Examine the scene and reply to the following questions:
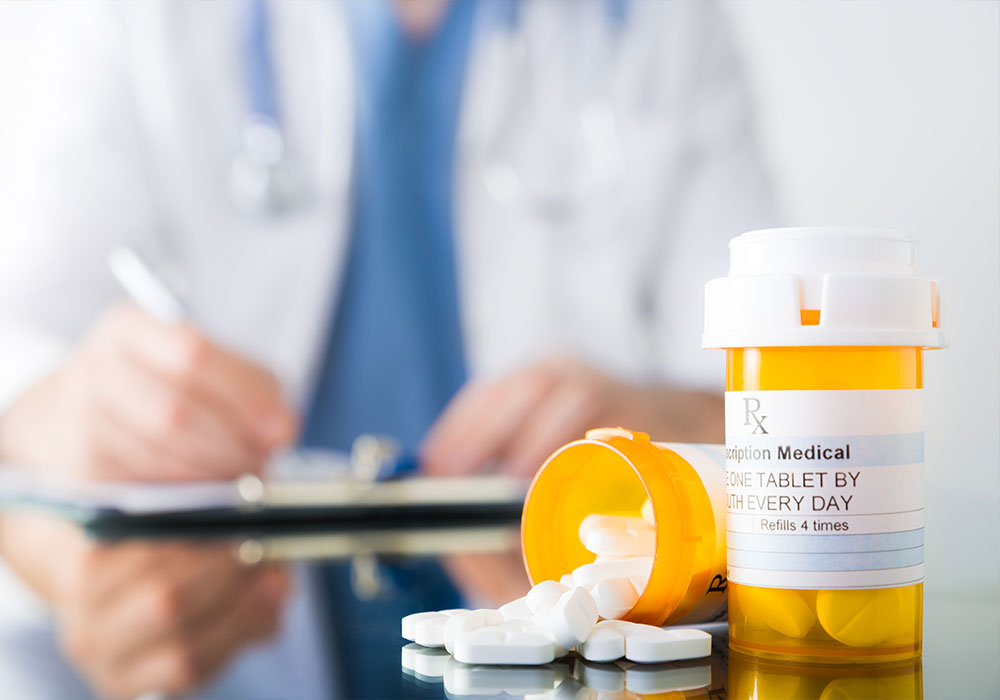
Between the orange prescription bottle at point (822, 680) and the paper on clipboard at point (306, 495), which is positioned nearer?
the orange prescription bottle at point (822, 680)

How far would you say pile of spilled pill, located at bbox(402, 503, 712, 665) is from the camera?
1.29 feet

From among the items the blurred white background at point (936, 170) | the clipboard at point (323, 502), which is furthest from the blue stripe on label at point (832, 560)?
the clipboard at point (323, 502)

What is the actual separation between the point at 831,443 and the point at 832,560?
0.15 ft

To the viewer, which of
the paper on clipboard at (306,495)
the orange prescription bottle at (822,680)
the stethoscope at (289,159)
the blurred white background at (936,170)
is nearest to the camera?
the orange prescription bottle at (822,680)

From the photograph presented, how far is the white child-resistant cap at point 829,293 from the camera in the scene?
0.37 meters

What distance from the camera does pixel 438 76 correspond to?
1.34 meters

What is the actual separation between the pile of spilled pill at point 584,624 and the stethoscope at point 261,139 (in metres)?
0.98

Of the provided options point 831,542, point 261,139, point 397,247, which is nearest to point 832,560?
point 831,542

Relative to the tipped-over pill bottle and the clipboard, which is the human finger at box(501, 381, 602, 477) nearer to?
the clipboard

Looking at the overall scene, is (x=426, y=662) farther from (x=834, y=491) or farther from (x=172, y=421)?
(x=172, y=421)

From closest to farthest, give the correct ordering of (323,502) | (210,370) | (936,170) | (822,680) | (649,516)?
(822,680), (649,516), (936,170), (323,502), (210,370)

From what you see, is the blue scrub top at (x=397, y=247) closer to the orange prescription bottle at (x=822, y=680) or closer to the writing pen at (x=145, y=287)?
the writing pen at (x=145, y=287)

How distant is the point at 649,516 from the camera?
48 cm

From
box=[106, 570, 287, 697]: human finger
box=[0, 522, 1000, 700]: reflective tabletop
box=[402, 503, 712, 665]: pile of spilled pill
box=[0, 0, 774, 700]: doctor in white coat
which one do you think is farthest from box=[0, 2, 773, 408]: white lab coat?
box=[402, 503, 712, 665]: pile of spilled pill
